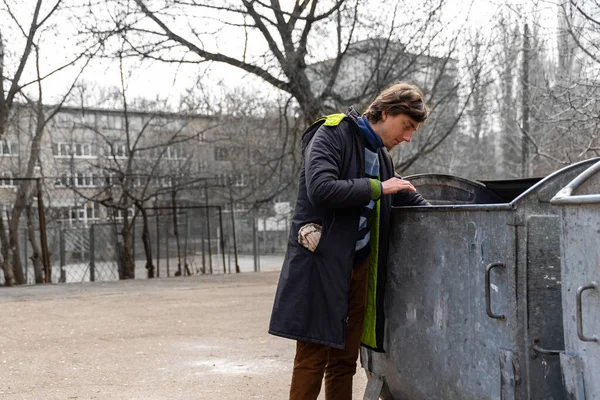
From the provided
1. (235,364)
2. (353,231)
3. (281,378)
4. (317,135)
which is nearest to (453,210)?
(353,231)

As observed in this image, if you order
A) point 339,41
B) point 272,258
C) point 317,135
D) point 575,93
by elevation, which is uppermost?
point 339,41

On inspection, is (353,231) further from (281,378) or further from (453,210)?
(281,378)

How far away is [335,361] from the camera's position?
371cm

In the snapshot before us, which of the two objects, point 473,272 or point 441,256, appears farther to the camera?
point 441,256

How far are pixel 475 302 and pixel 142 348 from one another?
13.6ft

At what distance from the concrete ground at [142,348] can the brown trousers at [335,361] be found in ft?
3.84

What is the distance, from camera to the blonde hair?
352 cm

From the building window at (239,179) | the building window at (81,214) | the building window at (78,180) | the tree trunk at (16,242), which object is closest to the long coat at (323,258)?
the building window at (78,180)

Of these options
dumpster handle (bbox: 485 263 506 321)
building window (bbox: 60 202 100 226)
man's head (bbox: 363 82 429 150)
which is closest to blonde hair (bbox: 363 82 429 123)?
man's head (bbox: 363 82 429 150)

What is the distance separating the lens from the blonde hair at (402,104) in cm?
352

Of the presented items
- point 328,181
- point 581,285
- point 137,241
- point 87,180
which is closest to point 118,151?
point 87,180

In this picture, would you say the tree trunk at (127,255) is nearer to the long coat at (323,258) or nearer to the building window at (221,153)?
the building window at (221,153)

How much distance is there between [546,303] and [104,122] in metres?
28.9

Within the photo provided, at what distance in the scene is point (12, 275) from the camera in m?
18.8
